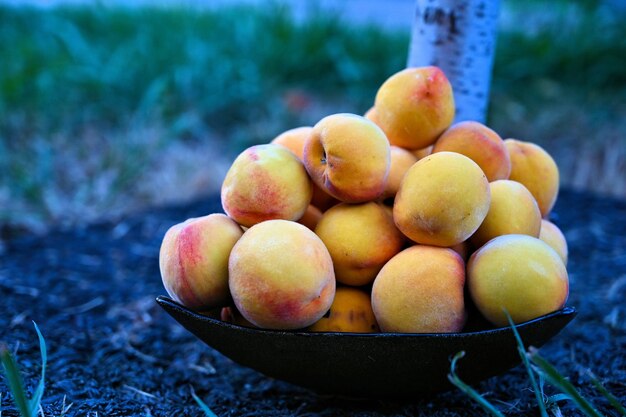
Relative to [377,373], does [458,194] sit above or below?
above

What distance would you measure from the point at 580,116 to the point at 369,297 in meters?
2.94

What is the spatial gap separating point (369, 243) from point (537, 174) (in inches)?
19.1

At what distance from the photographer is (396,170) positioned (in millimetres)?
1298

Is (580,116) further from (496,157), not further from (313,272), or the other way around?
(313,272)

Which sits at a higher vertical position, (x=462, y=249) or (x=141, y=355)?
(x=462, y=249)

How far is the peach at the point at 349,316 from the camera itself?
1.18 meters

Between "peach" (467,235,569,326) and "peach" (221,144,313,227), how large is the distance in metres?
0.38

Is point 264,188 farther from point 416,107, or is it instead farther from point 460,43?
point 460,43

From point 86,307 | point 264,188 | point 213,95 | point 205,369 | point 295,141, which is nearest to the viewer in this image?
point 264,188

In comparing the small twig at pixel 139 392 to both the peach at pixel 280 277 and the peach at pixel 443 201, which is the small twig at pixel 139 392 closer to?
the peach at pixel 280 277

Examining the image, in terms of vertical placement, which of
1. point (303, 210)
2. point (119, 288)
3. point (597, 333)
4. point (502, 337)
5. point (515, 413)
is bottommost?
point (119, 288)

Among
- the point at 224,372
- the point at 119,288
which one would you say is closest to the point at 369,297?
the point at 224,372

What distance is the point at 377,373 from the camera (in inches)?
44.6

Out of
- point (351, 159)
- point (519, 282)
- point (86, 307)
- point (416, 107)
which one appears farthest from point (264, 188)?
point (86, 307)
